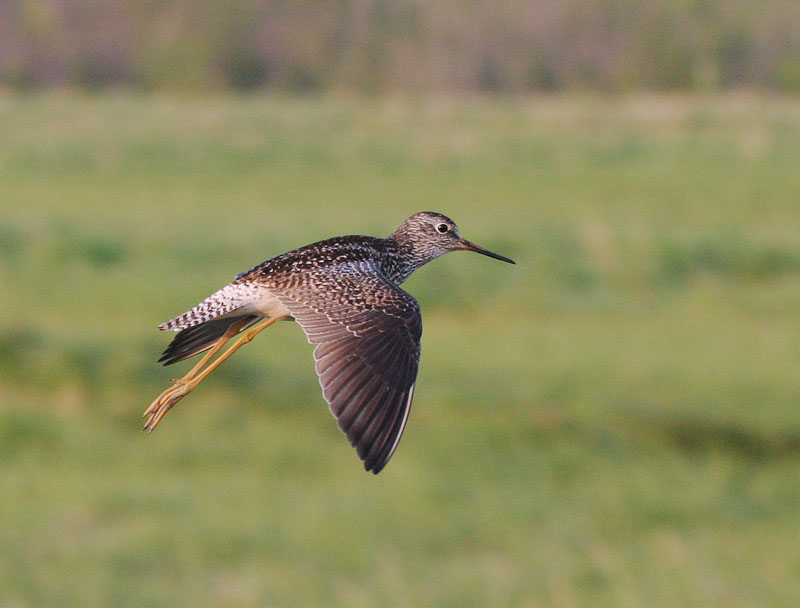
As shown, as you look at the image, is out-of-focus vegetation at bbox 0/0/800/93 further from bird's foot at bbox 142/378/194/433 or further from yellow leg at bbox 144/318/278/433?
bird's foot at bbox 142/378/194/433

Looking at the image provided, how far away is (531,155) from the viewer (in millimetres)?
44500


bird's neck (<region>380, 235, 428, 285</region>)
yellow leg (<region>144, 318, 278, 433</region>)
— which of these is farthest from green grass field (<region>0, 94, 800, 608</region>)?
yellow leg (<region>144, 318, 278, 433</region>)

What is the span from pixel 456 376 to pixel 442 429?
82.2 inches

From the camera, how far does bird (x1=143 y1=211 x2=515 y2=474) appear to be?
13.5 feet

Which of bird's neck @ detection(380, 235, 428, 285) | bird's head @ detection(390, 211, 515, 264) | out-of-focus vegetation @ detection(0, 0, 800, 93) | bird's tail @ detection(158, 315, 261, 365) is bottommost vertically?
out-of-focus vegetation @ detection(0, 0, 800, 93)

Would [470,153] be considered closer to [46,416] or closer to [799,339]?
[799,339]

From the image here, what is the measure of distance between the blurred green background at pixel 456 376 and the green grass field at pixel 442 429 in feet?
0.21

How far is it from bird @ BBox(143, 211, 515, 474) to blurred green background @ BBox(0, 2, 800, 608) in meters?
17.1

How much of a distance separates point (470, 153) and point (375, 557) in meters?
23.8

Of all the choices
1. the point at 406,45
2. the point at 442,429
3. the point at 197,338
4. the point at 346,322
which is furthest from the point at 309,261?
the point at 406,45

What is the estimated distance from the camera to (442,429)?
25.2m

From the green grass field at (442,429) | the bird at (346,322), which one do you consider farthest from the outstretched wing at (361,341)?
the green grass field at (442,429)

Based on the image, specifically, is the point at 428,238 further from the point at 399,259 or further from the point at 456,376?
the point at 456,376

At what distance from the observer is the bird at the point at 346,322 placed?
4125 mm
